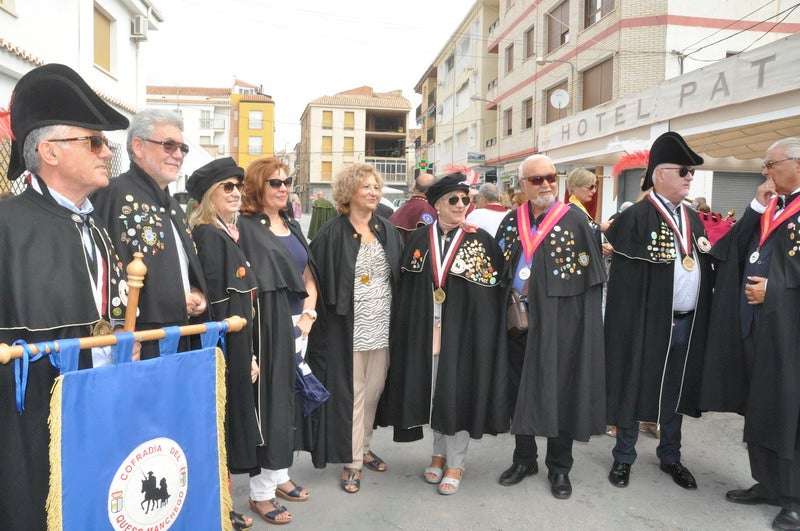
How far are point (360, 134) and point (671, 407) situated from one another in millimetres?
59697

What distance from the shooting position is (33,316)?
7.22ft

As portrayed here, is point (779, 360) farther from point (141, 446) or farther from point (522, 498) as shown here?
point (141, 446)

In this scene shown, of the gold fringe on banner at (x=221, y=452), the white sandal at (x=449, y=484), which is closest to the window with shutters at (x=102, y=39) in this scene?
the white sandal at (x=449, y=484)

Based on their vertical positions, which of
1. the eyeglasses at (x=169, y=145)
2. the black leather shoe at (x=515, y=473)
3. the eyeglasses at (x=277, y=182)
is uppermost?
the eyeglasses at (x=169, y=145)

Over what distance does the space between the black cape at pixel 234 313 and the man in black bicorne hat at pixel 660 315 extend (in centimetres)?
246

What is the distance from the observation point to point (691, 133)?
9.59 m

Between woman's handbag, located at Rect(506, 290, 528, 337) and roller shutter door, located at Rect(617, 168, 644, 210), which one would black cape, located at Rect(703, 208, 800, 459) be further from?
roller shutter door, located at Rect(617, 168, 644, 210)

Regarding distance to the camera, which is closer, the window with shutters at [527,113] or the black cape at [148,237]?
the black cape at [148,237]

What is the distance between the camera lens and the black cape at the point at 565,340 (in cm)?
388

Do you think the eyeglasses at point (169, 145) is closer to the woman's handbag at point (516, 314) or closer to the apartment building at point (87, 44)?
the woman's handbag at point (516, 314)

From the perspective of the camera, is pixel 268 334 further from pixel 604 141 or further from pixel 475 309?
pixel 604 141

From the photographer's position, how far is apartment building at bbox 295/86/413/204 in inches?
2430

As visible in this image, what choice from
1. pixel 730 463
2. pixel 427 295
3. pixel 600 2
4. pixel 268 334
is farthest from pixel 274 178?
pixel 600 2

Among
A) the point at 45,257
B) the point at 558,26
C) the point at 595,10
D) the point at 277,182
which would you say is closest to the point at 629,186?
the point at 595,10
